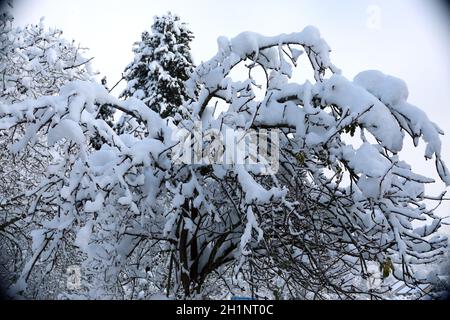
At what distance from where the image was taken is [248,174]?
3.16 meters

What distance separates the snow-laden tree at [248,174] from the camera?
3096 millimetres

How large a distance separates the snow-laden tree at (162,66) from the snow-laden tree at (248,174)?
982cm

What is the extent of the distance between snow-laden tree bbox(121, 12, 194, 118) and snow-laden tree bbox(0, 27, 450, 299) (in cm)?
982

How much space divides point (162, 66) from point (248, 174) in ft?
41.7

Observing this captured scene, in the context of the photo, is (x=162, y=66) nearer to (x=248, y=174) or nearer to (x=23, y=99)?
(x=23, y=99)

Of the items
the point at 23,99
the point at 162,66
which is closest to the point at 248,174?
the point at 23,99

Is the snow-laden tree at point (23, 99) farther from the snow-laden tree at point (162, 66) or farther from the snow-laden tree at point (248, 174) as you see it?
the snow-laden tree at point (162, 66)

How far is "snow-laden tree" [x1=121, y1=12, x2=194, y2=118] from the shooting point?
14305 mm

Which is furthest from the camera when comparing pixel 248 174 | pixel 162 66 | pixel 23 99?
pixel 162 66

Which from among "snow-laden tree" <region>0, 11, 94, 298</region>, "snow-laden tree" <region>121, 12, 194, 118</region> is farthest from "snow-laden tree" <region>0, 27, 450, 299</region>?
"snow-laden tree" <region>121, 12, 194, 118</region>

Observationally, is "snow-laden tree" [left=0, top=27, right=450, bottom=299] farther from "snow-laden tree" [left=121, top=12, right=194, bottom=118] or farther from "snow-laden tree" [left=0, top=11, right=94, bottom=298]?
"snow-laden tree" [left=121, top=12, right=194, bottom=118]

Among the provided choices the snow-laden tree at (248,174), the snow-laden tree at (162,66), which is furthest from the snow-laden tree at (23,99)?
the snow-laden tree at (162,66)
